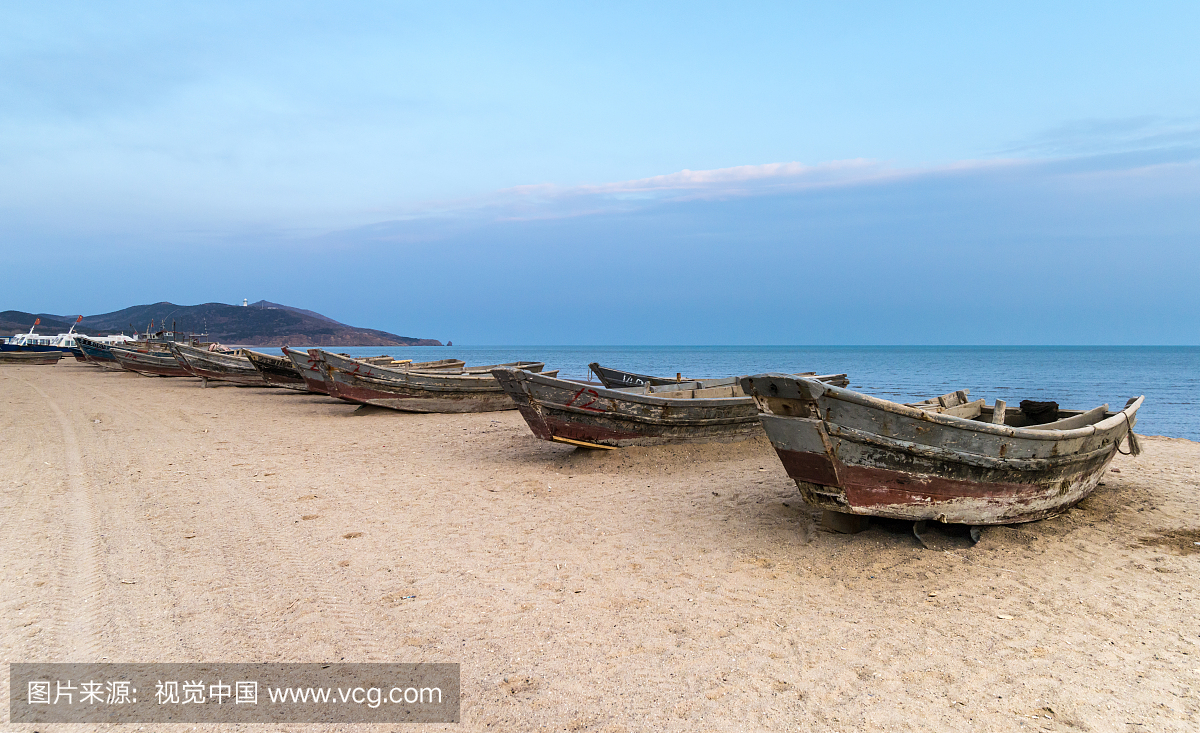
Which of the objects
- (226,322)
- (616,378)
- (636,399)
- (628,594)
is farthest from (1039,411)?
(226,322)

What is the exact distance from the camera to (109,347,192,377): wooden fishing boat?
→ 94.7 ft

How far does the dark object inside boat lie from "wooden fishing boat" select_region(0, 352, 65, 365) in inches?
1969

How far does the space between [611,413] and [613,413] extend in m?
0.03

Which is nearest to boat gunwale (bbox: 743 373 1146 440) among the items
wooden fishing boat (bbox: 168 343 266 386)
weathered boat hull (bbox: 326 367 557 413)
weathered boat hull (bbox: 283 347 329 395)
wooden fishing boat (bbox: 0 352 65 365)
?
weathered boat hull (bbox: 326 367 557 413)

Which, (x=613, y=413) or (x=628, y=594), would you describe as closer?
(x=628, y=594)

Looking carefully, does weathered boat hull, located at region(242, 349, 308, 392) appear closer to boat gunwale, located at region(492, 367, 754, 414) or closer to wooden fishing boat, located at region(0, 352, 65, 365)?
boat gunwale, located at region(492, 367, 754, 414)

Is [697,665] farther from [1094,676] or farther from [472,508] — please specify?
[472,508]

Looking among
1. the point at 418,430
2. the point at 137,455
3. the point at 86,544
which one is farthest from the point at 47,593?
the point at 418,430

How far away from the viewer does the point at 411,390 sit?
15234mm

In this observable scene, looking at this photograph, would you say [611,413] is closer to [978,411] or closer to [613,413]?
[613,413]

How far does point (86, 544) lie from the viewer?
18.9ft

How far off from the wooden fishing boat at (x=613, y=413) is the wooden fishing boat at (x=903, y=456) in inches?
154

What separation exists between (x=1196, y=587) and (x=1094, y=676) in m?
2.11

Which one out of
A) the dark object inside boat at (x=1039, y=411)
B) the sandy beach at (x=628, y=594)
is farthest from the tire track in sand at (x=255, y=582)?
the dark object inside boat at (x=1039, y=411)
